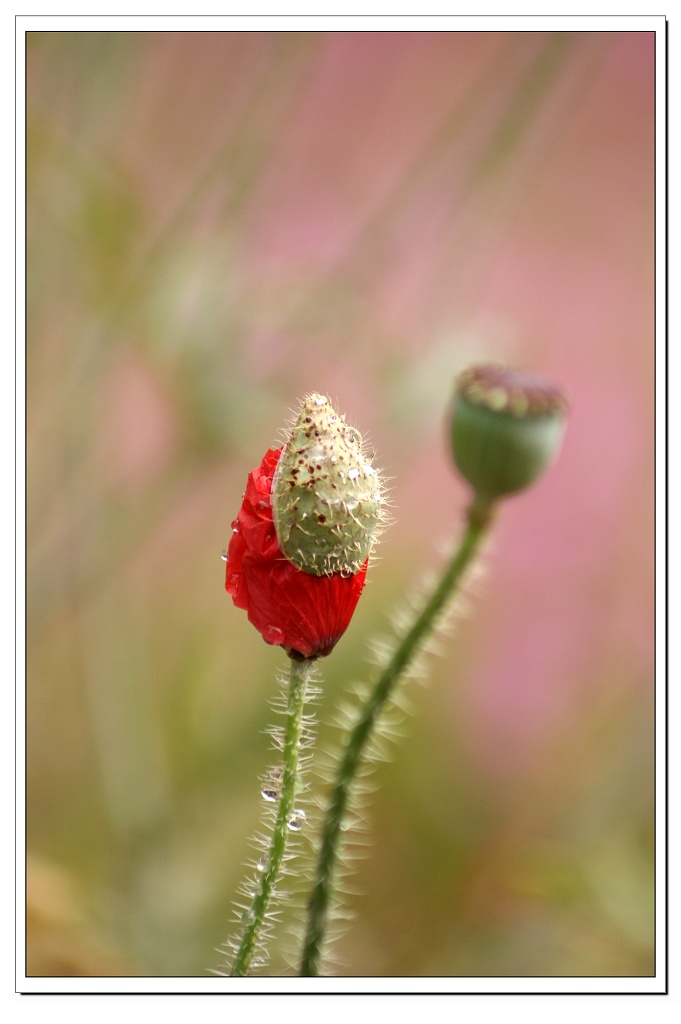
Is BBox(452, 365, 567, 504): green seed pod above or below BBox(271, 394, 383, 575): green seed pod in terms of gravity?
above

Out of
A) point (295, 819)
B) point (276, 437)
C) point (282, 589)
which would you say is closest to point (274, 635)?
point (282, 589)

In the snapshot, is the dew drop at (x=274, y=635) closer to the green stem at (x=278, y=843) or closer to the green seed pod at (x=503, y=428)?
the green stem at (x=278, y=843)

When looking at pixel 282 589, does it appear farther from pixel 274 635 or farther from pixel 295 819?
pixel 295 819

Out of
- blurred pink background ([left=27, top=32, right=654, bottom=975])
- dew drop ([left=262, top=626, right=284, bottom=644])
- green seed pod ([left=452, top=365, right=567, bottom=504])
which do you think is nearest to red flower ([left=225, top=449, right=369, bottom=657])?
dew drop ([left=262, top=626, right=284, bottom=644])

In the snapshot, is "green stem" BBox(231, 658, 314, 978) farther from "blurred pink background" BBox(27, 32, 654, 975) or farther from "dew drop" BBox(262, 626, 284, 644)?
"blurred pink background" BBox(27, 32, 654, 975)
